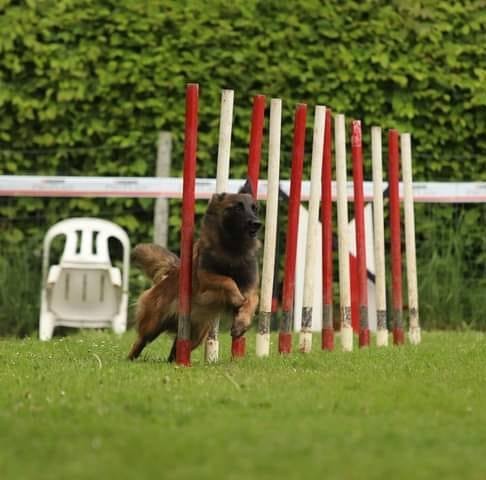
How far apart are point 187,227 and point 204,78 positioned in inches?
186

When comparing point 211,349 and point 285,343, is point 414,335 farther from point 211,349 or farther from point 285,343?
point 211,349

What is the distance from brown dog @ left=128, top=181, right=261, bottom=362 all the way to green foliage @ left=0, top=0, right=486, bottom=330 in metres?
4.01

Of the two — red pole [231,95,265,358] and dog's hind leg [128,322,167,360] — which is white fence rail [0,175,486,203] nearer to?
red pole [231,95,265,358]

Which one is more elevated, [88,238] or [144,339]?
[88,238]

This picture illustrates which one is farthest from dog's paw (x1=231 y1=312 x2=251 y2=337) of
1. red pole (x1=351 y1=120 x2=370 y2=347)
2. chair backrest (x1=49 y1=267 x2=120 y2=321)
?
chair backrest (x1=49 y1=267 x2=120 y2=321)

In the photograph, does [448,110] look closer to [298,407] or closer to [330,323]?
[330,323]

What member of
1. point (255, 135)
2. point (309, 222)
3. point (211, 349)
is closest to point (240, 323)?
point (211, 349)

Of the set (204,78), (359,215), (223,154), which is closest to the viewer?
(223,154)

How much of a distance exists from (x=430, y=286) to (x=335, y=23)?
2.54 metres

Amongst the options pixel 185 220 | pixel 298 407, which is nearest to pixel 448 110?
pixel 185 220

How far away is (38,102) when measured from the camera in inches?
463

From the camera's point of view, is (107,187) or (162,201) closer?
(107,187)

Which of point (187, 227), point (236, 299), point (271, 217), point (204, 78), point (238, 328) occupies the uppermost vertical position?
point (204, 78)

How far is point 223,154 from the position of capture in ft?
25.2
